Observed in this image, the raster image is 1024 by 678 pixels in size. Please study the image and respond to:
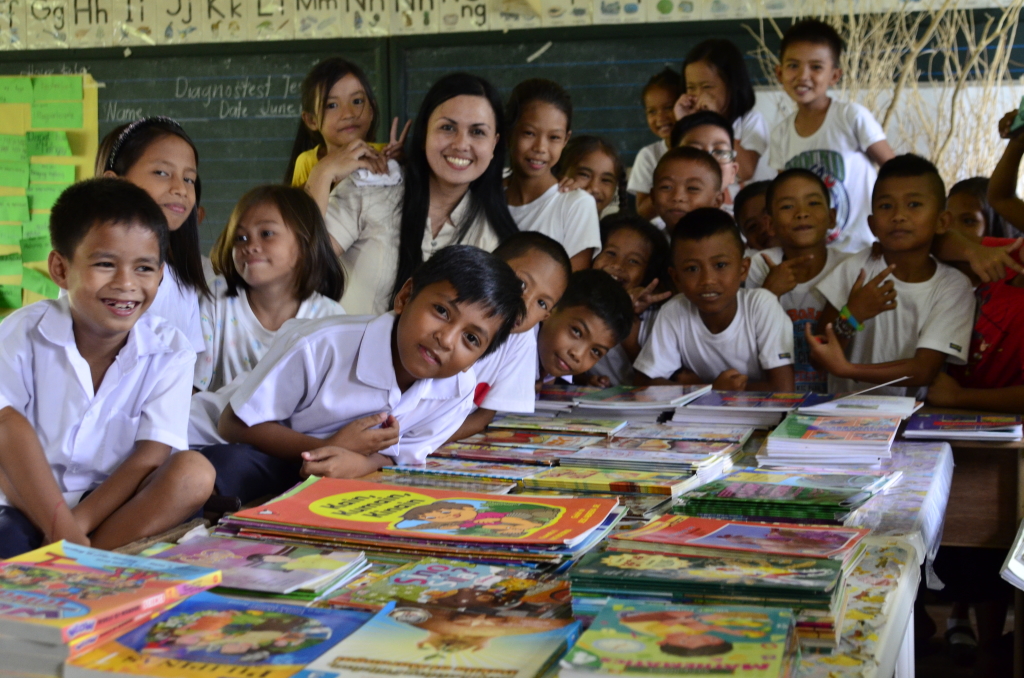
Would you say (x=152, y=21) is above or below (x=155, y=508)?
above

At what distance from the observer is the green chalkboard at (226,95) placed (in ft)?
15.7

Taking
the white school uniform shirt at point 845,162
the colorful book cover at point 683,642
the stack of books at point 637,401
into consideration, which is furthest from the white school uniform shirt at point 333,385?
the white school uniform shirt at point 845,162

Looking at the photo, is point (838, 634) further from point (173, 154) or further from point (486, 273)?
point (173, 154)

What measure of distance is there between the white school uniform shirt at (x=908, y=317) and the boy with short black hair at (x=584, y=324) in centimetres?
66

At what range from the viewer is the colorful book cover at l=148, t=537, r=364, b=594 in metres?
0.98

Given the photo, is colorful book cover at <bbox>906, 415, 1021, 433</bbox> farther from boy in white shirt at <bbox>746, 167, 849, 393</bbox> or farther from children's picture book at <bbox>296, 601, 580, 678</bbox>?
children's picture book at <bbox>296, 601, 580, 678</bbox>

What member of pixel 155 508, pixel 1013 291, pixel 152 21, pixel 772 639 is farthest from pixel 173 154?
pixel 152 21

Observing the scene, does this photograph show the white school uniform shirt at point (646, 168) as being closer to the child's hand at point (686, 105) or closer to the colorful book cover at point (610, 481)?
the child's hand at point (686, 105)

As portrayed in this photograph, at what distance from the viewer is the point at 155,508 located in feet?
4.58

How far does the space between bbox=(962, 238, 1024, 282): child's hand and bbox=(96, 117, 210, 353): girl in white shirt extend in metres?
1.91

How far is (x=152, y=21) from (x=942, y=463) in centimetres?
459

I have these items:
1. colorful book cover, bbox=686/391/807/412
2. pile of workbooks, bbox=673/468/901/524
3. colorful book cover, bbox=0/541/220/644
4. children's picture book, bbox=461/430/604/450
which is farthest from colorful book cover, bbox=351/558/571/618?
colorful book cover, bbox=686/391/807/412

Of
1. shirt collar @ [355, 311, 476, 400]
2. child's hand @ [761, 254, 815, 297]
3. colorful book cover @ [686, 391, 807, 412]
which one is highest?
child's hand @ [761, 254, 815, 297]

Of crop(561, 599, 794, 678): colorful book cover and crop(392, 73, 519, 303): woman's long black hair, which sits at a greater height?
crop(392, 73, 519, 303): woman's long black hair
